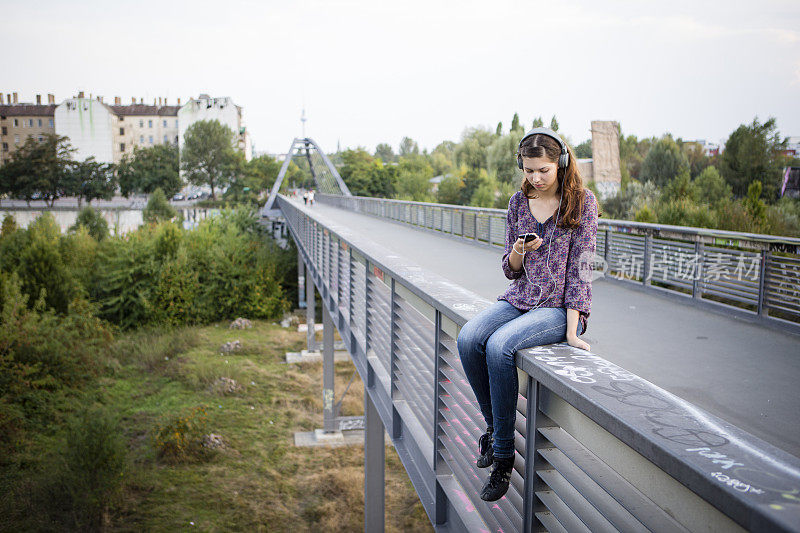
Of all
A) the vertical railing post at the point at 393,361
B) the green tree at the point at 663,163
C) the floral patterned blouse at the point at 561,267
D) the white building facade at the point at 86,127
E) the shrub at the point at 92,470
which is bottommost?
the shrub at the point at 92,470

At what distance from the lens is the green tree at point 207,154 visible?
91188 millimetres

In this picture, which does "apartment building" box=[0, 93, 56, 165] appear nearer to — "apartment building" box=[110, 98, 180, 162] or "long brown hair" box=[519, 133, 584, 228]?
"apartment building" box=[110, 98, 180, 162]

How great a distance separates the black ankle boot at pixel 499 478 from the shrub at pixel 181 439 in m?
14.8

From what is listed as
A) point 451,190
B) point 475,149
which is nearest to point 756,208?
point 451,190

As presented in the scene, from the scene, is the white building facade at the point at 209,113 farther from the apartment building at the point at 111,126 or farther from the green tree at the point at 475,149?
the green tree at the point at 475,149

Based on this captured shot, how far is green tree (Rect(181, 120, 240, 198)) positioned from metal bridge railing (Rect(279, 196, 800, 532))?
91.0m

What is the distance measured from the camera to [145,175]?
82125 millimetres

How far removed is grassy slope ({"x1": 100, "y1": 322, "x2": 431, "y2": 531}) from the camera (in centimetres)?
1350

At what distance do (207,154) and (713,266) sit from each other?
299ft

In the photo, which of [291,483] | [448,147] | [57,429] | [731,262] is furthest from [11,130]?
[448,147]

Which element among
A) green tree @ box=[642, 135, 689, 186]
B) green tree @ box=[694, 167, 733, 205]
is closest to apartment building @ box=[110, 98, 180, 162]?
green tree @ box=[642, 135, 689, 186]

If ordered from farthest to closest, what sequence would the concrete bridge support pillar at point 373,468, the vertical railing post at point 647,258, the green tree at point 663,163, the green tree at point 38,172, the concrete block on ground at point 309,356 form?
1. the green tree at point 38,172
2. the green tree at point 663,163
3. the concrete block on ground at point 309,356
4. the vertical railing post at point 647,258
5. the concrete bridge support pillar at point 373,468

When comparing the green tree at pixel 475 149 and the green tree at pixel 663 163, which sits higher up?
the green tree at pixel 475 149

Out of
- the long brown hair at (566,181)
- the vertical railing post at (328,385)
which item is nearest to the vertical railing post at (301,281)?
the vertical railing post at (328,385)
